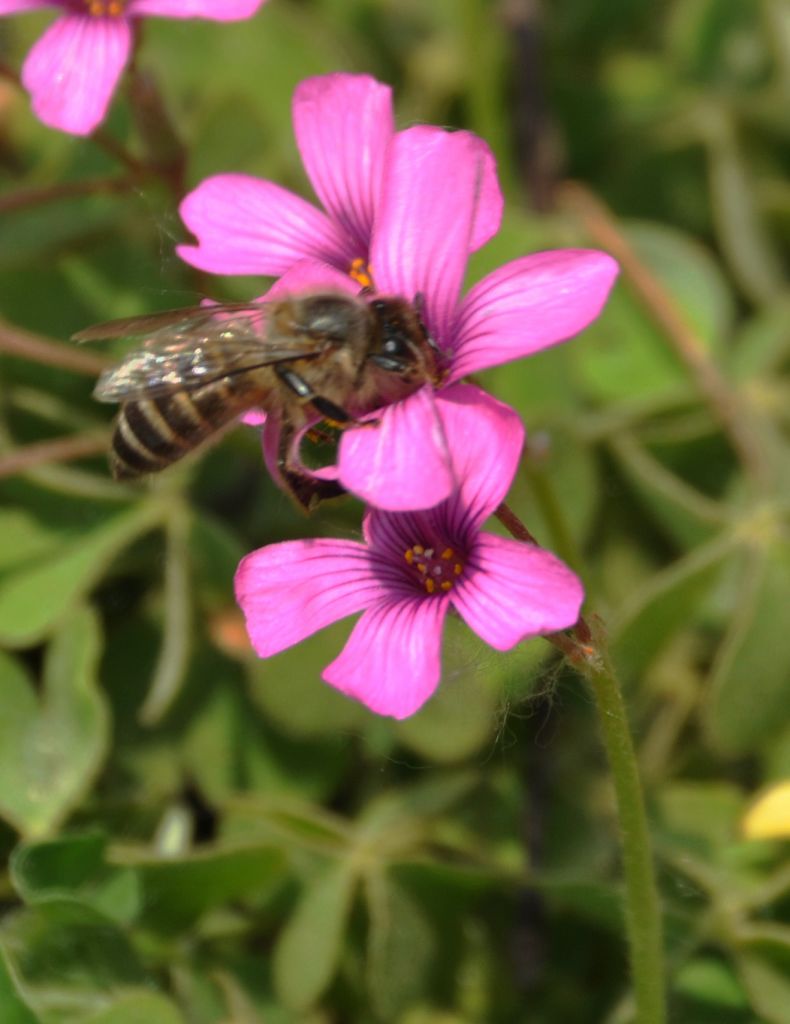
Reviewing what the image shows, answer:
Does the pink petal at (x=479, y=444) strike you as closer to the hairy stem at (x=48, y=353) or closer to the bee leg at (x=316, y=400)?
the bee leg at (x=316, y=400)

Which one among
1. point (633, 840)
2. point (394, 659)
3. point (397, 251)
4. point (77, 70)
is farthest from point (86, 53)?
point (633, 840)

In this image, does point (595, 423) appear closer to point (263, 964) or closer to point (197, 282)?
point (197, 282)

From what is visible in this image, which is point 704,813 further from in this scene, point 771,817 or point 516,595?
point 516,595

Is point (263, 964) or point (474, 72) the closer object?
point (263, 964)

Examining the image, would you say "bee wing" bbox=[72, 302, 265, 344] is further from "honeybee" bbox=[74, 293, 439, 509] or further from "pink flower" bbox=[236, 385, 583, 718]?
"pink flower" bbox=[236, 385, 583, 718]

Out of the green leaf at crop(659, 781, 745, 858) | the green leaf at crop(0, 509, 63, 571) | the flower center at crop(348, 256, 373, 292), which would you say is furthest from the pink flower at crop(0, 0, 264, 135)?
the green leaf at crop(659, 781, 745, 858)

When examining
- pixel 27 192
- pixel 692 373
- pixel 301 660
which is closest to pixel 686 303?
pixel 692 373

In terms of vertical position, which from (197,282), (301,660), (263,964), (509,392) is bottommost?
(263,964)
